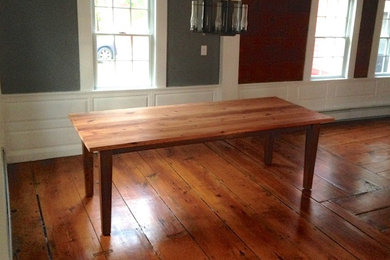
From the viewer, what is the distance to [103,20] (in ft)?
13.6

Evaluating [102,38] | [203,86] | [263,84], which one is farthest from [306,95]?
[102,38]

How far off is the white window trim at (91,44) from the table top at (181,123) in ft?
3.65

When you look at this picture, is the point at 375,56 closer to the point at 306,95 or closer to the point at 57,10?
the point at 306,95

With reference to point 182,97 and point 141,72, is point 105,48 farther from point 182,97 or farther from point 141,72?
point 182,97

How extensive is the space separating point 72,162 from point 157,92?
1265 mm

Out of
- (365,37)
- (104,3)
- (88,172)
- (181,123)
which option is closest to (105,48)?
(104,3)

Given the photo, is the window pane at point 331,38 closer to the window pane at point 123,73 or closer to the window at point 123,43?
the window at point 123,43

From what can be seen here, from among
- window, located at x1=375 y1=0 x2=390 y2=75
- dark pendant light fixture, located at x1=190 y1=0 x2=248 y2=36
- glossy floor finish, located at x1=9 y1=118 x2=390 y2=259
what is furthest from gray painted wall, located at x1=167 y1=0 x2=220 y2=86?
window, located at x1=375 y1=0 x2=390 y2=75

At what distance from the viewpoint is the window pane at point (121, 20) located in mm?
4191

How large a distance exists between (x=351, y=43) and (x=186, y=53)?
107 inches

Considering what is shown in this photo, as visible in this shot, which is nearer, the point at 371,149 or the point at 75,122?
the point at 75,122

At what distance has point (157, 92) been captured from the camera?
453 cm

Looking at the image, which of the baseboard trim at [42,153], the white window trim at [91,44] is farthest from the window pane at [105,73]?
the baseboard trim at [42,153]

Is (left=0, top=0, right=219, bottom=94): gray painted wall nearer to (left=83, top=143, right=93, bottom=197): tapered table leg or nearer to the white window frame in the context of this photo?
(left=83, top=143, right=93, bottom=197): tapered table leg
